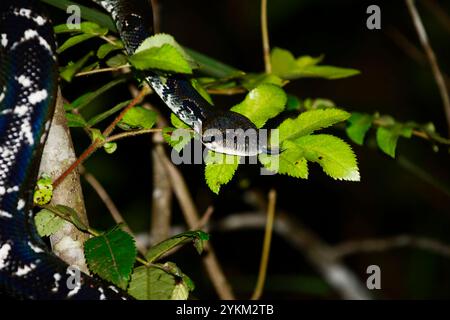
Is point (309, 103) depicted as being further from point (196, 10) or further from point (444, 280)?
point (196, 10)

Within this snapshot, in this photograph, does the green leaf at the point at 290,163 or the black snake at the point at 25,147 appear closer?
the black snake at the point at 25,147

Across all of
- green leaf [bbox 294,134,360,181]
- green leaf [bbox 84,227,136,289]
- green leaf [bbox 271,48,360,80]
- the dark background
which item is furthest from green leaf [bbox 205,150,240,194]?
the dark background

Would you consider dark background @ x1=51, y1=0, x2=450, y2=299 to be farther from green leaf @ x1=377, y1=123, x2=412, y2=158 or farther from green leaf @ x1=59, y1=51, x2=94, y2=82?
green leaf @ x1=59, y1=51, x2=94, y2=82

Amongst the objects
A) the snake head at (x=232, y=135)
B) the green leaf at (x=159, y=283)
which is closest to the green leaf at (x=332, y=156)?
the snake head at (x=232, y=135)

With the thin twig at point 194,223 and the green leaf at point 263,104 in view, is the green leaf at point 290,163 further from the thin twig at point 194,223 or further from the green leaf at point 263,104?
the thin twig at point 194,223

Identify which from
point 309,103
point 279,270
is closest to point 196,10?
point 279,270

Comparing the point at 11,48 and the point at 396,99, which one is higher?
the point at 396,99

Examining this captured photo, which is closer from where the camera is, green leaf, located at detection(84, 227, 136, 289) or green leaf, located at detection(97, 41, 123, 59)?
green leaf, located at detection(84, 227, 136, 289)
